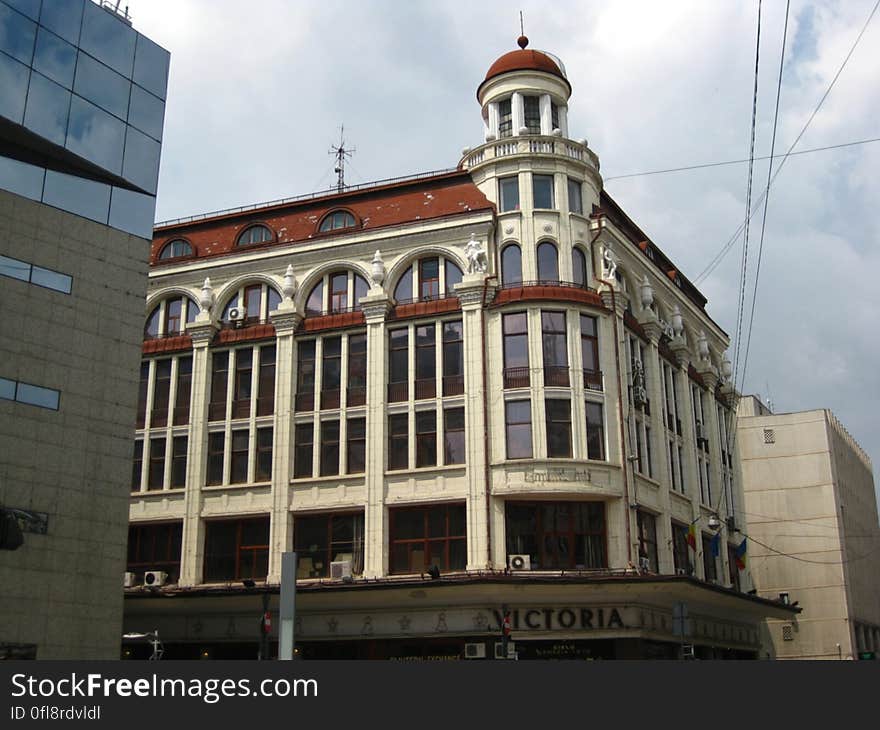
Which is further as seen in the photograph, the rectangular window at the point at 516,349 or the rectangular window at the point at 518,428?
the rectangular window at the point at 516,349

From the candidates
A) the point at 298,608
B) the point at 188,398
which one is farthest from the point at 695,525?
the point at 188,398

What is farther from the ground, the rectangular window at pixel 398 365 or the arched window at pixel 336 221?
the arched window at pixel 336 221

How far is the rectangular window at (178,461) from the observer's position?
45.8 m

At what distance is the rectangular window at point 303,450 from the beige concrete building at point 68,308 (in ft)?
34.7

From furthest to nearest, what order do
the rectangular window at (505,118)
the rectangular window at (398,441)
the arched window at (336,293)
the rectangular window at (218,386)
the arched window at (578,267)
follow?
1. the rectangular window at (218,386)
2. the arched window at (336,293)
3. the rectangular window at (505,118)
4. the arched window at (578,267)
5. the rectangular window at (398,441)

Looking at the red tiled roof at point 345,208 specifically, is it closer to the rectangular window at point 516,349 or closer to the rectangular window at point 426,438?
the rectangular window at point 516,349

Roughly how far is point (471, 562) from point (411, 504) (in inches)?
143

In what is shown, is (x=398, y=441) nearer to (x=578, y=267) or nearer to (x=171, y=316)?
(x=578, y=267)

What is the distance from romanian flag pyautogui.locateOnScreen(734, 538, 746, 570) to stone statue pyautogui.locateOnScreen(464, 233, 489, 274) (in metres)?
19.8

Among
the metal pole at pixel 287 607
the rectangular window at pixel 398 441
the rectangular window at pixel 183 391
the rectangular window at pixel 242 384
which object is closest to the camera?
the metal pole at pixel 287 607

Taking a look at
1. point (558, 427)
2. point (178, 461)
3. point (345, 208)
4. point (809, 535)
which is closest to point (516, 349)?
point (558, 427)

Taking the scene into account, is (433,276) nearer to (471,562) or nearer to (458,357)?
(458,357)

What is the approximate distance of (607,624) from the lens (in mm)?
38469

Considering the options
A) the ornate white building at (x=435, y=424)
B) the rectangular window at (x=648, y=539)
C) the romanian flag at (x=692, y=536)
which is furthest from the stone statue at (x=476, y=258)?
the romanian flag at (x=692, y=536)
